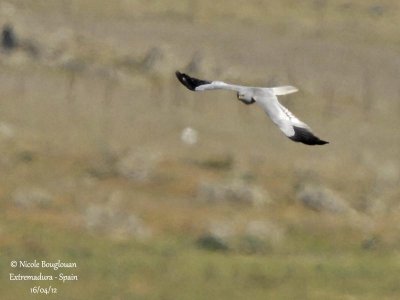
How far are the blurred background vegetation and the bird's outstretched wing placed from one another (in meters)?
8.14

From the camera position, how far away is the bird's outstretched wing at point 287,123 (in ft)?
49.9

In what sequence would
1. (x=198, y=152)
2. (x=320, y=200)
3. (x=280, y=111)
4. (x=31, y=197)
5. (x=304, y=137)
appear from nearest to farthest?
(x=304, y=137)
(x=280, y=111)
(x=31, y=197)
(x=320, y=200)
(x=198, y=152)

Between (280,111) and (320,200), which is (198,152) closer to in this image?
(320,200)

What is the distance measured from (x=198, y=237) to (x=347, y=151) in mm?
15146

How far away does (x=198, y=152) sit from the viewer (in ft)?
141

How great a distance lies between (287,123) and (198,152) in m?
27.2

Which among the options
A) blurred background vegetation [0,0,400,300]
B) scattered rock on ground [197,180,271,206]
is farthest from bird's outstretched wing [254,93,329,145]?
scattered rock on ground [197,180,271,206]

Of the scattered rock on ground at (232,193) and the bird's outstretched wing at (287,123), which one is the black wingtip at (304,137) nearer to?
the bird's outstretched wing at (287,123)

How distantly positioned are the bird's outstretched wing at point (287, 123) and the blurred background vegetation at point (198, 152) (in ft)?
26.7

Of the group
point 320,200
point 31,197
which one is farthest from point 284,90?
point 320,200

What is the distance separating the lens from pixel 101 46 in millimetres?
56000

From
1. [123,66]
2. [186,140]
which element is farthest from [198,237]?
[123,66]

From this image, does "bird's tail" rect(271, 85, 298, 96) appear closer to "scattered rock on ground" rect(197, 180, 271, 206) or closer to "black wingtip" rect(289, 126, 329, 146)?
"black wingtip" rect(289, 126, 329, 146)

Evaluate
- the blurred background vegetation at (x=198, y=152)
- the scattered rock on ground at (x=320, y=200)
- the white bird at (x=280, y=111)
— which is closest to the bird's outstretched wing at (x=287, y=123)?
the white bird at (x=280, y=111)
